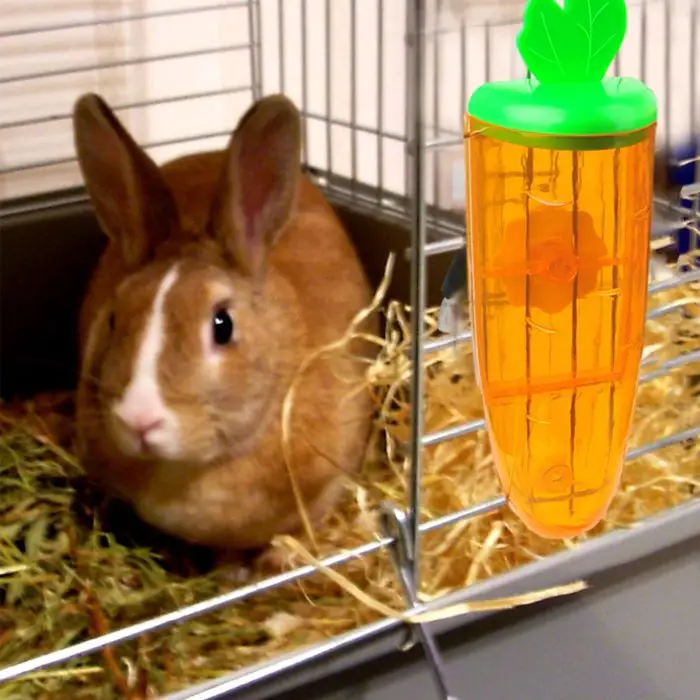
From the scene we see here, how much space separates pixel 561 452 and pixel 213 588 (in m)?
0.36

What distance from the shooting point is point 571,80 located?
24.6 inches

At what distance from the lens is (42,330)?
1.23 m

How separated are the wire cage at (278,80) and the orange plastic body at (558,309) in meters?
0.40

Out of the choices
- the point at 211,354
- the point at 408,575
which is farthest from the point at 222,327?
the point at 408,575

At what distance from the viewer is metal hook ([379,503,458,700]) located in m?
0.70

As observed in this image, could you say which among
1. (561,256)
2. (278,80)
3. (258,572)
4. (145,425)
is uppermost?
(278,80)

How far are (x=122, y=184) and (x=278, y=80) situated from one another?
56cm

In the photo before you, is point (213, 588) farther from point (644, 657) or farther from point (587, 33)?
point (587, 33)

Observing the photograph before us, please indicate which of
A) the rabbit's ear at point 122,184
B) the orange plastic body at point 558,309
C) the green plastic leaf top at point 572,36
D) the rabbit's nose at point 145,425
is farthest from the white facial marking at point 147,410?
the green plastic leaf top at point 572,36

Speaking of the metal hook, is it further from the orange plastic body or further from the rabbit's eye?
the rabbit's eye

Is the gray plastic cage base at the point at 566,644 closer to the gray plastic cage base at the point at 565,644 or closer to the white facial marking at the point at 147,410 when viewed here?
the gray plastic cage base at the point at 565,644

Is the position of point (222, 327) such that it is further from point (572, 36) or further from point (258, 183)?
point (572, 36)

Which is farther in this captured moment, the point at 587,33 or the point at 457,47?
the point at 457,47

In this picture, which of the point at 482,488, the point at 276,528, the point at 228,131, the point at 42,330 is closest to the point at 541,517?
the point at 482,488
